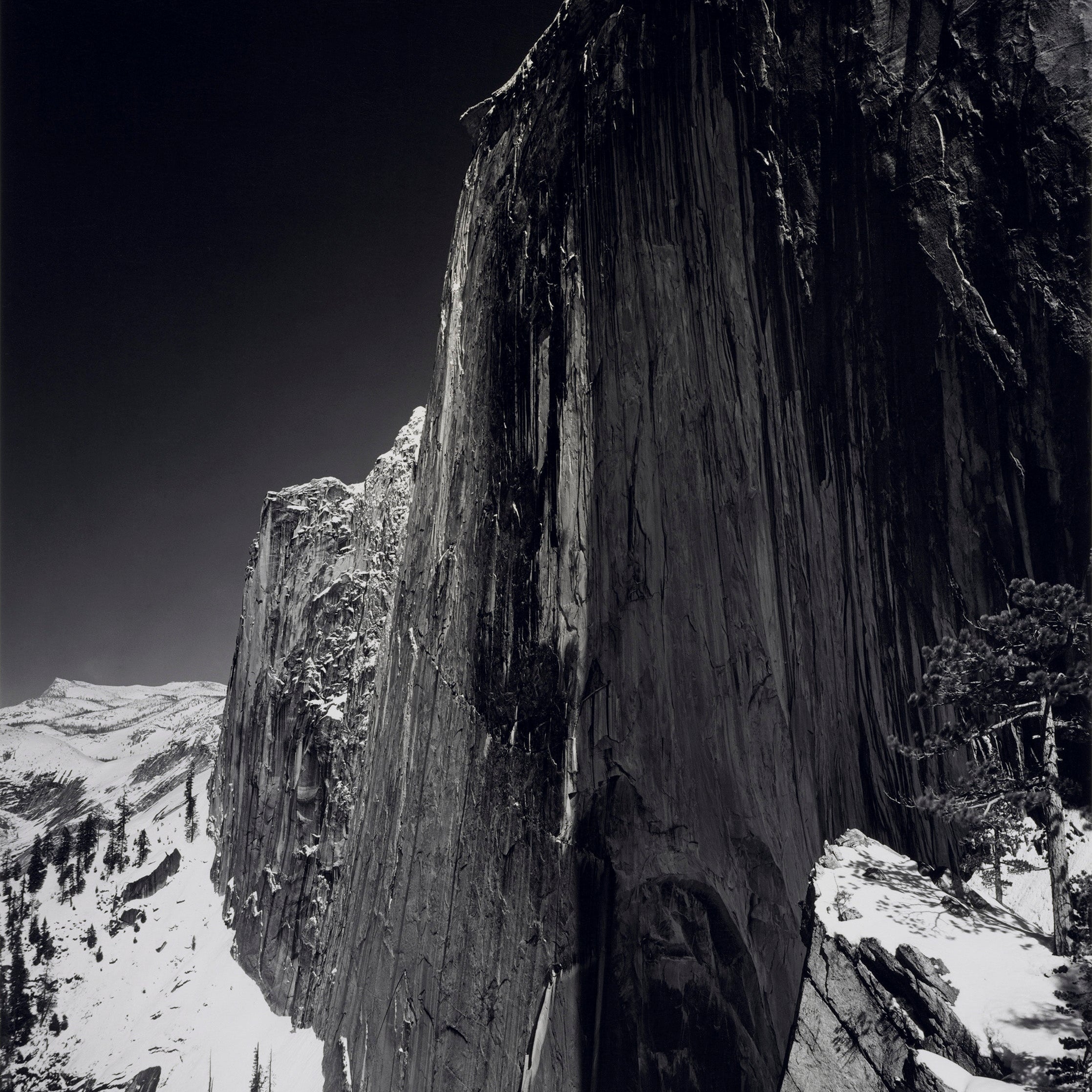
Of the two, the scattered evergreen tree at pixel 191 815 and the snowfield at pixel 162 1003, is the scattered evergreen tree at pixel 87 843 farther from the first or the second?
the scattered evergreen tree at pixel 191 815

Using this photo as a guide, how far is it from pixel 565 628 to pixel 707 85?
46.2 ft

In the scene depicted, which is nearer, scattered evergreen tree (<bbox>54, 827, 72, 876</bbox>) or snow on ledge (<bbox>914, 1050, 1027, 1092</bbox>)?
snow on ledge (<bbox>914, 1050, 1027, 1092</bbox>)

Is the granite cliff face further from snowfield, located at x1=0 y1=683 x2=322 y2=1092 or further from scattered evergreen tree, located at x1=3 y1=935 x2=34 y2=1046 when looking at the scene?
scattered evergreen tree, located at x1=3 y1=935 x2=34 y2=1046

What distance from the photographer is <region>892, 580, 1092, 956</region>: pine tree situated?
30.0 ft

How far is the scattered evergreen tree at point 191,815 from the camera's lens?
94.9 meters

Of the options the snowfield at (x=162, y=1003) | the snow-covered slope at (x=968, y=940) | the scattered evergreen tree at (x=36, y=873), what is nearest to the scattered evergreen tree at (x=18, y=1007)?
the snowfield at (x=162, y=1003)

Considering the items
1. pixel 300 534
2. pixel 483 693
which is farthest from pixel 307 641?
pixel 483 693

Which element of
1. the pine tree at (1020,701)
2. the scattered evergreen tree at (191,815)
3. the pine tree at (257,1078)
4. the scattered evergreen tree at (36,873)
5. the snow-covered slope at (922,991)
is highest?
the pine tree at (1020,701)

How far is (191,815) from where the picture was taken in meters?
100

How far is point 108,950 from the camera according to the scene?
7131 centimetres

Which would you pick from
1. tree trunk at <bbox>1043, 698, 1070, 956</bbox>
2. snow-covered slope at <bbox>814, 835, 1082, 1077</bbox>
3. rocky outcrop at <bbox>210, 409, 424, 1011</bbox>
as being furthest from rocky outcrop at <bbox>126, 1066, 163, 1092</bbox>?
tree trunk at <bbox>1043, 698, 1070, 956</bbox>

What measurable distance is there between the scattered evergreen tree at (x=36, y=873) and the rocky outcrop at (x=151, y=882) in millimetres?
25165

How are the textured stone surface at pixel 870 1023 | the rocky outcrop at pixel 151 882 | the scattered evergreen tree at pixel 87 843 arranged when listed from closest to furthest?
the textured stone surface at pixel 870 1023 < the rocky outcrop at pixel 151 882 < the scattered evergreen tree at pixel 87 843

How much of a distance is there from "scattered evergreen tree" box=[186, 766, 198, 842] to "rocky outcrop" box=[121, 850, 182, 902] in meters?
10.2
